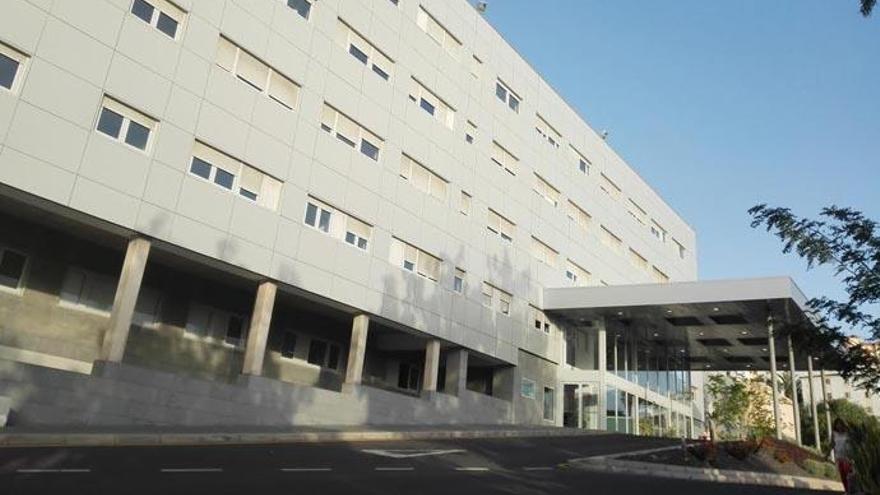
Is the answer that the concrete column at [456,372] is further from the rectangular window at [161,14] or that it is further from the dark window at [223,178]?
the rectangular window at [161,14]

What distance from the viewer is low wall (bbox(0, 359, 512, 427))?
14.4 m

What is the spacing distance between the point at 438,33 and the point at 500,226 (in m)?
9.78

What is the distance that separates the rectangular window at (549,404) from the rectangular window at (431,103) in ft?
48.6

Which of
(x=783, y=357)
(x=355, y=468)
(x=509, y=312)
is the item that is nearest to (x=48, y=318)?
(x=355, y=468)

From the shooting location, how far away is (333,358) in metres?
29.1

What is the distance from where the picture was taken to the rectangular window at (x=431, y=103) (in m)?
29.1

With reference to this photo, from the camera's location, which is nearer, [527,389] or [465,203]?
[465,203]

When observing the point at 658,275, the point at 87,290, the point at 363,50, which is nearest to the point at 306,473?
the point at 87,290

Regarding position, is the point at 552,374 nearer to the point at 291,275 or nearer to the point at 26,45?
the point at 291,275

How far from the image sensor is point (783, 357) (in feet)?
144

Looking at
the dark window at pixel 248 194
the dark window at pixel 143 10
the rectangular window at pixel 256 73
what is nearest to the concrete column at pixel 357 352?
the dark window at pixel 248 194

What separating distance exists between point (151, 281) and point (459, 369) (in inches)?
534

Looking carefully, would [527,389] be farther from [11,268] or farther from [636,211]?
[11,268]

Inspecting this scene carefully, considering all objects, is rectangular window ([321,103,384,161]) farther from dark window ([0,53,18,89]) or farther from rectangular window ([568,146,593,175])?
rectangular window ([568,146,593,175])
